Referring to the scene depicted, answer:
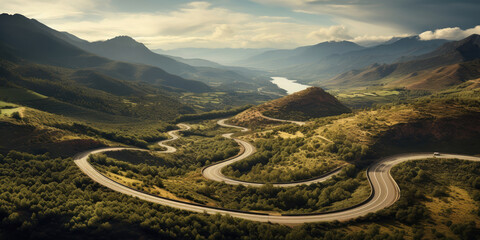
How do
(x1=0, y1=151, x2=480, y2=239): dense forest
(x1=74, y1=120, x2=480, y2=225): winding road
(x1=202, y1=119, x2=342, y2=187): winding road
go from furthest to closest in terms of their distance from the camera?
(x1=202, y1=119, x2=342, y2=187): winding road, (x1=74, y1=120, x2=480, y2=225): winding road, (x1=0, y1=151, x2=480, y2=239): dense forest

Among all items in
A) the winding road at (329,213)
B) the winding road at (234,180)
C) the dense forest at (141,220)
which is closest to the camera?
the dense forest at (141,220)

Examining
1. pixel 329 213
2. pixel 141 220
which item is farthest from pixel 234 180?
pixel 141 220

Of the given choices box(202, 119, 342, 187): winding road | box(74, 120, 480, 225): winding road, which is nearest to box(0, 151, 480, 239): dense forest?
box(74, 120, 480, 225): winding road

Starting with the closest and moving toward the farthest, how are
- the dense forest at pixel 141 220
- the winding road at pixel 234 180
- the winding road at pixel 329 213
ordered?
the dense forest at pixel 141 220
the winding road at pixel 329 213
the winding road at pixel 234 180

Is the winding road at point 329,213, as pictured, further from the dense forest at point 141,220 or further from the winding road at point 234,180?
the winding road at point 234,180

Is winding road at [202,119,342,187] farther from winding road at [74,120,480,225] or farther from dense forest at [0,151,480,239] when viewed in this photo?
dense forest at [0,151,480,239]

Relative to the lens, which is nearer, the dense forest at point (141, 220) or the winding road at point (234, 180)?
the dense forest at point (141, 220)

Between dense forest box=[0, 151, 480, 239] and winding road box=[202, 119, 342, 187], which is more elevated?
dense forest box=[0, 151, 480, 239]

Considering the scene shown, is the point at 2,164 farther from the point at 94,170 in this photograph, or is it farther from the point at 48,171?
the point at 94,170

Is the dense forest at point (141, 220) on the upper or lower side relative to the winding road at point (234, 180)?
upper

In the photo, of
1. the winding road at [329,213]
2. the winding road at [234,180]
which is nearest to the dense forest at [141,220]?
the winding road at [329,213]

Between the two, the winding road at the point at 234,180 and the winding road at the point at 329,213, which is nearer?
the winding road at the point at 329,213
